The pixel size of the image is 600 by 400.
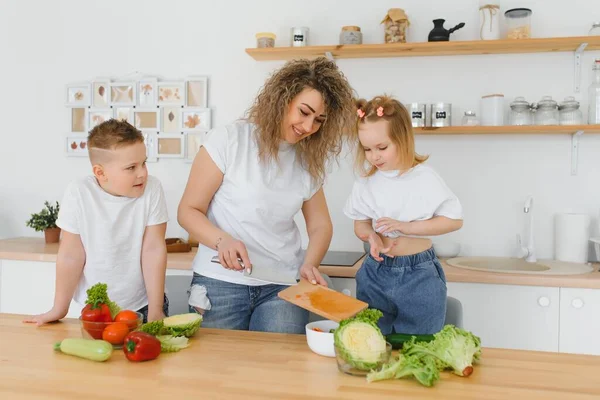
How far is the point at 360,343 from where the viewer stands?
1.22 m

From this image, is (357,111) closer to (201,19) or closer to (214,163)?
(214,163)

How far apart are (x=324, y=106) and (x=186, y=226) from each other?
22.7 inches

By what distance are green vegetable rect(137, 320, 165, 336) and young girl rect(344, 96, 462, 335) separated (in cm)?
81

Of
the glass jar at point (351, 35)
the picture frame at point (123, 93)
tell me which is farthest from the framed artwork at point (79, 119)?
the glass jar at point (351, 35)

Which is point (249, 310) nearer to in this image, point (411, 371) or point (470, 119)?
point (411, 371)

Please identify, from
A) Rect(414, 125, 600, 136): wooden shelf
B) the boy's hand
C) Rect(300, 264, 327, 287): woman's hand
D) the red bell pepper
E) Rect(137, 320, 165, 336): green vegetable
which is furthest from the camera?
Rect(414, 125, 600, 136): wooden shelf

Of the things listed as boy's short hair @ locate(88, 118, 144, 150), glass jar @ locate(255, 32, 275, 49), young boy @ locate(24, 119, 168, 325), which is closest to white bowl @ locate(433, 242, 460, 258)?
glass jar @ locate(255, 32, 275, 49)

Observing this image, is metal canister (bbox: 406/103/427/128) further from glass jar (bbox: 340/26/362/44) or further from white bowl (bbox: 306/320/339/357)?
white bowl (bbox: 306/320/339/357)

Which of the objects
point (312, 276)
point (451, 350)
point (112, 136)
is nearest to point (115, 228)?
point (112, 136)

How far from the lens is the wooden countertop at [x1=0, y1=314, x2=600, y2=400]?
112 centimetres

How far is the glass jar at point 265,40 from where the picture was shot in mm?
3092

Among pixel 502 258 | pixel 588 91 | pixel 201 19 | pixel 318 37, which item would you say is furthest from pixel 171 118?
pixel 588 91

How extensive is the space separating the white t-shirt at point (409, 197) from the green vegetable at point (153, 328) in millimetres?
908

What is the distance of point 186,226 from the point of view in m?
1.93
